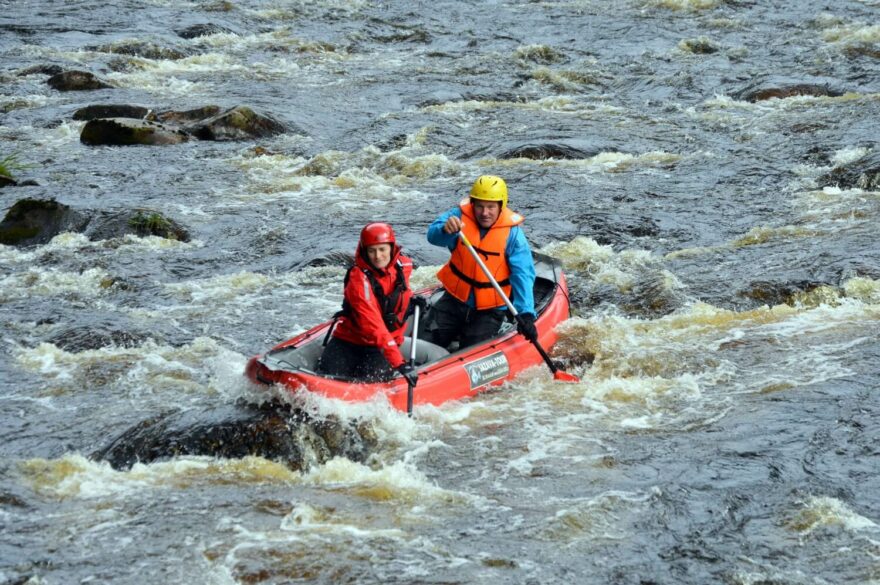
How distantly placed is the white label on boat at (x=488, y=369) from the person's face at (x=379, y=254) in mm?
1119

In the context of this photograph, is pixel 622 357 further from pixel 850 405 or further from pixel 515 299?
pixel 850 405

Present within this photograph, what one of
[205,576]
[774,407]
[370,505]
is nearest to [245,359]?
[370,505]

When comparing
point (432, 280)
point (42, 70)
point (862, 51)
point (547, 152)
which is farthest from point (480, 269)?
point (862, 51)

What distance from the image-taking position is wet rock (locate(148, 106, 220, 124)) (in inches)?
672

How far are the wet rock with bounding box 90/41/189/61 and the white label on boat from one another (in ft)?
45.3

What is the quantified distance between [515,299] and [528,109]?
892 cm

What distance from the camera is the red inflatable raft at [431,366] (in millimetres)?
7898

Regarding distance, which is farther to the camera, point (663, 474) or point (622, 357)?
point (622, 357)

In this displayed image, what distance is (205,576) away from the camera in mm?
6246

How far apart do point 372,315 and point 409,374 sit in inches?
20.2

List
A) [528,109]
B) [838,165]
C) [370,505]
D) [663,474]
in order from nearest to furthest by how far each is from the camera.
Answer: [370,505] < [663,474] < [838,165] < [528,109]

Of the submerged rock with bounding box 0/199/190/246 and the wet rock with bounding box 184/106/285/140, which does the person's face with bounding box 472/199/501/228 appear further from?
the wet rock with bounding box 184/106/285/140

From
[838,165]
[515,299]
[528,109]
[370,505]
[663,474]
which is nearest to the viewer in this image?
[370,505]

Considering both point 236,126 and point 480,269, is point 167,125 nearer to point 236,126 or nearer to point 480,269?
point 236,126
